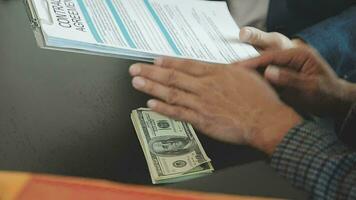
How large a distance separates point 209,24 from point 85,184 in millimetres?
568

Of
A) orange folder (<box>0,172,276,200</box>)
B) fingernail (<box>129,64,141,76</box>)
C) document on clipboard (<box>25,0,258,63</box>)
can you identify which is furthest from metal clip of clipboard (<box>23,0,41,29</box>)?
orange folder (<box>0,172,276,200</box>)

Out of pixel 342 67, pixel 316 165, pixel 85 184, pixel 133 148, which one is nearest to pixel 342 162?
pixel 316 165

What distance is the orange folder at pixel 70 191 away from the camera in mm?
419

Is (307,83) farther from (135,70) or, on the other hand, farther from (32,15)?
(32,15)

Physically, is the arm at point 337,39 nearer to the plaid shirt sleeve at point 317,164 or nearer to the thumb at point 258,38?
the thumb at point 258,38

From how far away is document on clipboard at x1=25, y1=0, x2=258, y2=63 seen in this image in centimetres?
79

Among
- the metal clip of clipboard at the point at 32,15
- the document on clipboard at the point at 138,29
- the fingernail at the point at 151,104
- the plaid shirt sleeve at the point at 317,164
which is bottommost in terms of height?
the plaid shirt sleeve at the point at 317,164

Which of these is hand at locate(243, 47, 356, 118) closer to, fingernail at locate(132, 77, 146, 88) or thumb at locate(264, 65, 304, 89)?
thumb at locate(264, 65, 304, 89)

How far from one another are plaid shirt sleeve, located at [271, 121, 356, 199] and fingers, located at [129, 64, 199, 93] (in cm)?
18

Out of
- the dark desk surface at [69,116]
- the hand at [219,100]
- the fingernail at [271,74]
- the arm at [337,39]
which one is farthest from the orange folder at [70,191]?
the arm at [337,39]

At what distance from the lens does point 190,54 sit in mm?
835

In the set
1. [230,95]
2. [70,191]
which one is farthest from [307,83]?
[70,191]

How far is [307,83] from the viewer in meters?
0.89

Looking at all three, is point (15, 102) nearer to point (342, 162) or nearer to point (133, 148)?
point (133, 148)
